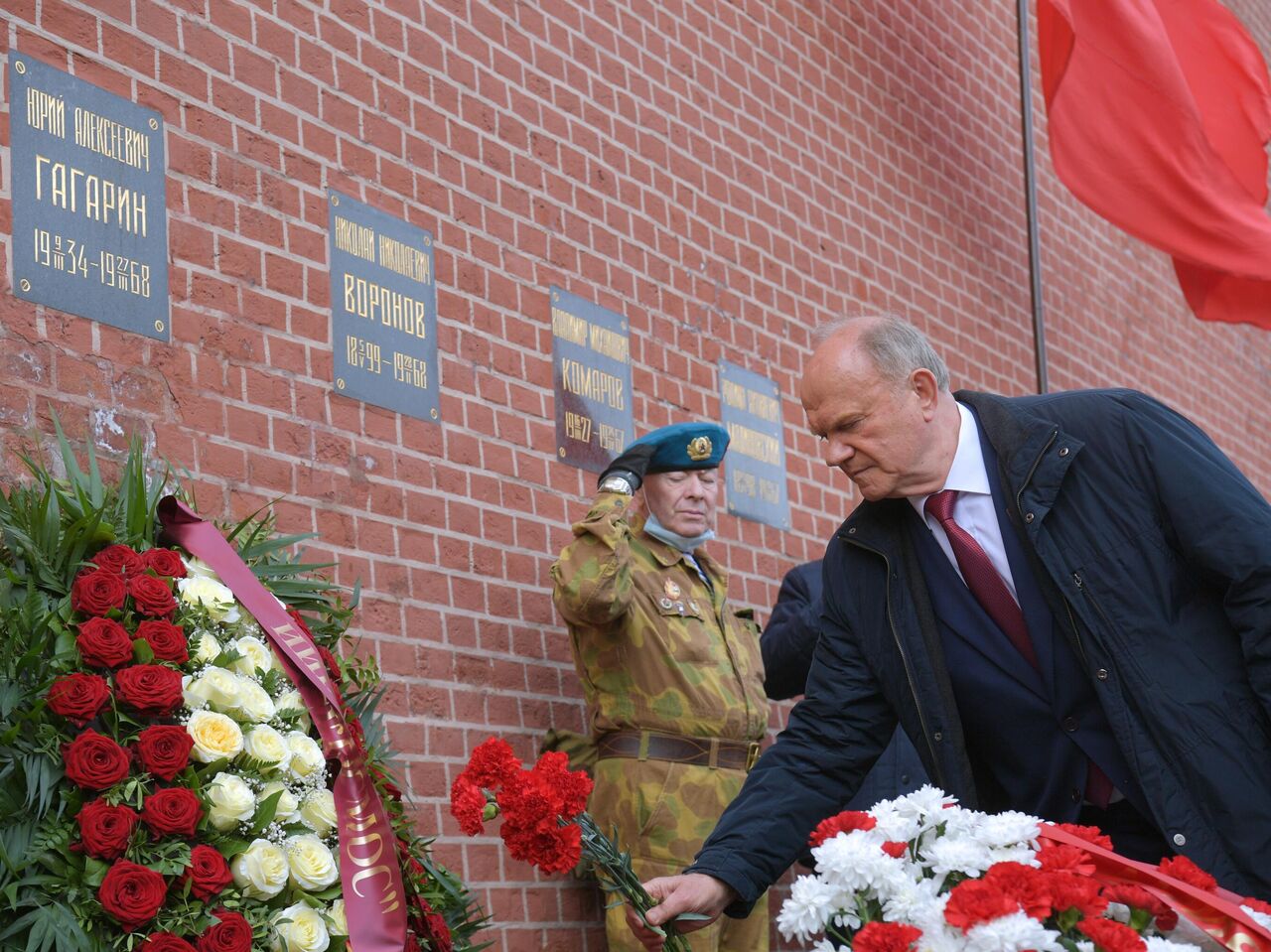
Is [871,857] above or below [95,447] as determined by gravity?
below

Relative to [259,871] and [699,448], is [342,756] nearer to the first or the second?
[259,871]

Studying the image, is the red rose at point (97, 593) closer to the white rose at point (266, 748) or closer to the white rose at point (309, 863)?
the white rose at point (266, 748)

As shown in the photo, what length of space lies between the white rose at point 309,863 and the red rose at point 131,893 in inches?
11.4

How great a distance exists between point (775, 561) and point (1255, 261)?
3.28m

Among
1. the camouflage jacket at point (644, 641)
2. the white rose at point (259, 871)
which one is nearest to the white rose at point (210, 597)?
the white rose at point (259, 871)

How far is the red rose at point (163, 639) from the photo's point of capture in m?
3.10

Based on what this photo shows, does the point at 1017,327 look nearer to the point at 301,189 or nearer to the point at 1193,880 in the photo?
the point at 301,189


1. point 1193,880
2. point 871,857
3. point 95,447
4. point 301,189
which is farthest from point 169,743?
point 301,189

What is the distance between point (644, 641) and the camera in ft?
16.2

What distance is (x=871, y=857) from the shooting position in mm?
A: 2176

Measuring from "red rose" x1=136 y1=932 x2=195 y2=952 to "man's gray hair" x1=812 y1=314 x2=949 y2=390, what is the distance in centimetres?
153

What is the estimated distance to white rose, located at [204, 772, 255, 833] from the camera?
9.84ft

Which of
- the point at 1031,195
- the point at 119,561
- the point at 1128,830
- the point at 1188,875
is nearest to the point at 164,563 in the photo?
the point at 119,561

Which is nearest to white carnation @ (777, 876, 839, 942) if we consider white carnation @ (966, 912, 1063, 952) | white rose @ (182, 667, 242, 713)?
white carnation @ (966, 912, 1063, 952)
